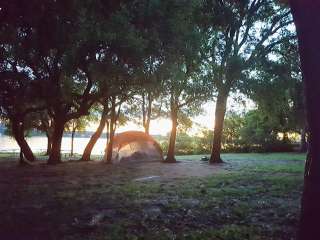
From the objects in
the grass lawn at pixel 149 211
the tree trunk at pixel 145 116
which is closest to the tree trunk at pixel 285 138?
the tree trunk at pixel 145 116

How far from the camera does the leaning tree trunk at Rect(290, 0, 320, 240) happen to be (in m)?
6.47

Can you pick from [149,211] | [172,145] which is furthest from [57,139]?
[149,211]

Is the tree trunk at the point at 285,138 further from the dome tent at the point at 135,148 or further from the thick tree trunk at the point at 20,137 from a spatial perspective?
the thick tree trunk at the point at 20,137

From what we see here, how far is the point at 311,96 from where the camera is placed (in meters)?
6.55

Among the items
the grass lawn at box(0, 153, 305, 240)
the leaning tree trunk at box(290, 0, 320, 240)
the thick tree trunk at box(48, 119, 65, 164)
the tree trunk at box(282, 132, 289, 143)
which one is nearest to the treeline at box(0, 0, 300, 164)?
the thick tree trunk at box(48, 119, 65, 164)

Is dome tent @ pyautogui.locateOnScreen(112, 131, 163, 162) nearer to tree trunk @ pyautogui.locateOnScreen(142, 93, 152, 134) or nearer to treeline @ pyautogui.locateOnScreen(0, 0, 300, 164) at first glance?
treeline @ pyautogui.locateOnScreen(0, 0, 300, 164)

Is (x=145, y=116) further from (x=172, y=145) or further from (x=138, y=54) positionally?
(x=138, y=54)

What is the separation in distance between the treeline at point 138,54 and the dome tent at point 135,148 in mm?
2150

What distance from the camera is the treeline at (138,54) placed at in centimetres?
1548

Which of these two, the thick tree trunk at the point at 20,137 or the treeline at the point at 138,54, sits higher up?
the treeline at the point at 138,54

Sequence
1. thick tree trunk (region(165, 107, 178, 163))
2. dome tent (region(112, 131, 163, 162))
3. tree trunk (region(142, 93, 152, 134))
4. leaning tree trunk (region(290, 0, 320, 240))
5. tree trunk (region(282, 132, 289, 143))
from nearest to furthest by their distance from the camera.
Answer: leaning tree trunk (region(290, 0, 320, 240))
thick tree trunk (region(165, 107, 178, 163))
dome tent (region(112, 131, 163, 162))
tree trunk (region(142, 93, 152, 134))
tree trunk (region(282, 132, 289, 143))

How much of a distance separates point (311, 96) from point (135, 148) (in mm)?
28265

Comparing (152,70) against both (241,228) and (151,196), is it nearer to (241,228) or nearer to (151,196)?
(151,196)

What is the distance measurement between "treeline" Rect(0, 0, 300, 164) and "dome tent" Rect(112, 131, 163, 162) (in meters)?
2.15
